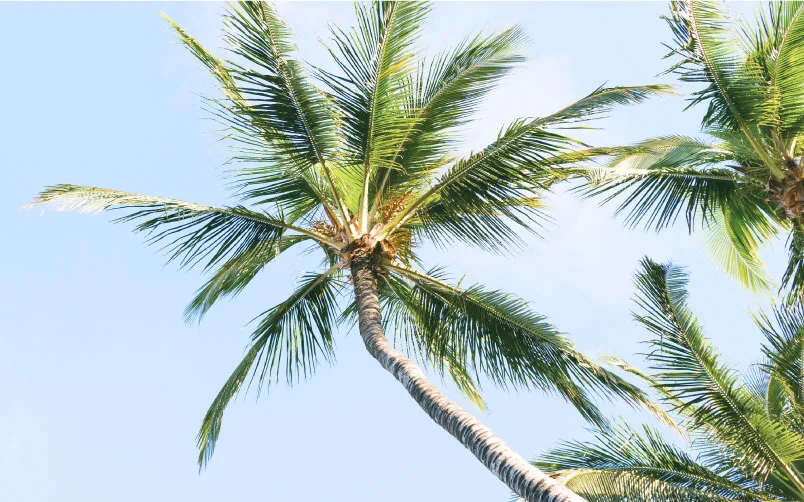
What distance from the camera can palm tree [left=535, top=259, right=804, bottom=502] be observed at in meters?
8.28

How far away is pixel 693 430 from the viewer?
348 inches

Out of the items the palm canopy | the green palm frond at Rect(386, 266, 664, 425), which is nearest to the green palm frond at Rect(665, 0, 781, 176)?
the palm canopy

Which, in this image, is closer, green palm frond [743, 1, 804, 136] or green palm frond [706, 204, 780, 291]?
green palm frond [743, 1, 804, 136]

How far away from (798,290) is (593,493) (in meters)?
3.21

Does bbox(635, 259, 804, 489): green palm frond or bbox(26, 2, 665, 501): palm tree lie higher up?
bbox(26, 2, 665, 501): palm tree

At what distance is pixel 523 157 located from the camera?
340 inches

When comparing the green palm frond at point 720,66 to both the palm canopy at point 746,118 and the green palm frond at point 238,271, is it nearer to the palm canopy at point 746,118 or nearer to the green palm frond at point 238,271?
the palm canopy at point 746,118

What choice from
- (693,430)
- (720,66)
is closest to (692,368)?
(693,430)

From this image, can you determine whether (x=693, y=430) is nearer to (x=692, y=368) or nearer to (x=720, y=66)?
(x=692, y=368)

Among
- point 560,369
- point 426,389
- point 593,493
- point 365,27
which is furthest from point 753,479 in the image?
point 365,27

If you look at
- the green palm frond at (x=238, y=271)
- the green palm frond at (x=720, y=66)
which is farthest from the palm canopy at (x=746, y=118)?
the green palm frond at (x=238, y=271)

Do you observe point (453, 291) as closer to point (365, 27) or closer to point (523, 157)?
point (523, 157)

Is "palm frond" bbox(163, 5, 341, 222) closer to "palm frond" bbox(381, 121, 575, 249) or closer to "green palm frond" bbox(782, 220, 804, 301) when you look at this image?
"palm frond" bbox(381, 121, 575, 249)

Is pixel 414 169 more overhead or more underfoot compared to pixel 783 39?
more overhead
